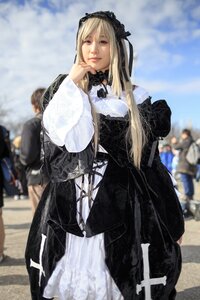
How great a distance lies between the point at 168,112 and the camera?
211 centimetres

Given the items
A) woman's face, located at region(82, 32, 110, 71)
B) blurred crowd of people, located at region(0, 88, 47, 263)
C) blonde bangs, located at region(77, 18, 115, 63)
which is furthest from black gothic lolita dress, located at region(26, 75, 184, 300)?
blurred crowd of people, located at region(0, 88, 47, 263)

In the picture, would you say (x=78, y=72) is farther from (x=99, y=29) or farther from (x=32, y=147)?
(x=32, y=147)

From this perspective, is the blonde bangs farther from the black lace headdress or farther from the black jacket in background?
the black jacket in background

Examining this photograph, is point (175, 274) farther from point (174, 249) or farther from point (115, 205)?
point (115, 205)

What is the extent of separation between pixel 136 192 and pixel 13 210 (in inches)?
263

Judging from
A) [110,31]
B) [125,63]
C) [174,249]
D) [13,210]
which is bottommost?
[13,210]

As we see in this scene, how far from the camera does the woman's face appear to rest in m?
2.10

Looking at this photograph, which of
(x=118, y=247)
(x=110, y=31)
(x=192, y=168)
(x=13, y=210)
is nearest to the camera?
(x=118, y=247)

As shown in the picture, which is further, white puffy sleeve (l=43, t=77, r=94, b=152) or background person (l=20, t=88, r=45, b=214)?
background person (l=20, t=88, r=45, b=214)

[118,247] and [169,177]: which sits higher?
[169,177]

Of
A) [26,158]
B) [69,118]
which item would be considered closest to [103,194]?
[69,118]

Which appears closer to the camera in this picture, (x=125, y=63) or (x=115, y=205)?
(x=115, y=205)

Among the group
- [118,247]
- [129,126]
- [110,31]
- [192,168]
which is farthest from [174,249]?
[192,168]

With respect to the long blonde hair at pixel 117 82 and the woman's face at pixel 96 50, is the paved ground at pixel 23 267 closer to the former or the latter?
the long blonde hair at pixel 117 82
